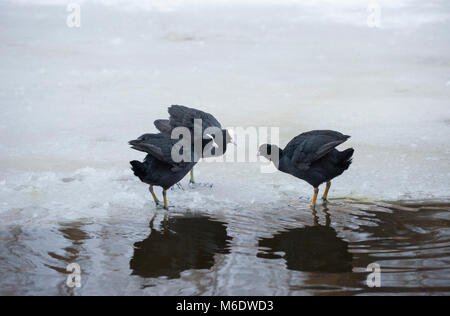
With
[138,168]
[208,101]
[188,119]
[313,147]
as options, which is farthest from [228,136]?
[208,101]

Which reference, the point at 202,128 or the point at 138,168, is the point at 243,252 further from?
the point at 202,128

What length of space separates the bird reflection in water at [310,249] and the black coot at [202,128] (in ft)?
4.42

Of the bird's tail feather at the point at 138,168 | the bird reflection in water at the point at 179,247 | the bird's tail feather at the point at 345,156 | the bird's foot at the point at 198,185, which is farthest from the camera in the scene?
the bird's foot at the point at 198,185

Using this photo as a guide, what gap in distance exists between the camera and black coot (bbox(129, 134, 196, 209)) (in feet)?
16.1

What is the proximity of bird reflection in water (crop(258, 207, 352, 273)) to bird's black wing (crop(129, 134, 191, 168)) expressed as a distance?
1.20m

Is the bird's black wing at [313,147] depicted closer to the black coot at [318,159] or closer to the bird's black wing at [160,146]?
the black coot at [318,159]

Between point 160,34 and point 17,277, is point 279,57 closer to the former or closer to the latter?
point 160,34

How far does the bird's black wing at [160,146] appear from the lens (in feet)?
16.1

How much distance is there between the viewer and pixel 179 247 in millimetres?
4238

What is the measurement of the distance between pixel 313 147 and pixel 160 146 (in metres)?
1.39

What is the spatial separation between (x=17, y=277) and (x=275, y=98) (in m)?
5.34

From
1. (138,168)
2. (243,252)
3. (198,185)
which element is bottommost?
(243,252)

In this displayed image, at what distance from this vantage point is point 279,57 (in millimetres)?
10266

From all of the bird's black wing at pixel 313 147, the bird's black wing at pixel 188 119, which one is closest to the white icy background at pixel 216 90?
the bird's black wing at pixel 313 147
